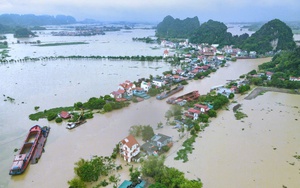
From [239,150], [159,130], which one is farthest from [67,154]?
[239,150]

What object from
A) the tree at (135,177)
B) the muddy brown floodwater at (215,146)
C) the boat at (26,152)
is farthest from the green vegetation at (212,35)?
the tree at (135,177)

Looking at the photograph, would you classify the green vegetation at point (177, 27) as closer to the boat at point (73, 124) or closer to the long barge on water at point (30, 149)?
the boat at point (73, 124)

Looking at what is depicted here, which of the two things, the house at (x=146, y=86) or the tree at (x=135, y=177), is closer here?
the tree at (x=135, y=177)

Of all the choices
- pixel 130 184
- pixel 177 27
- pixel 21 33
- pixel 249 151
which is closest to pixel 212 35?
pixel 177 27

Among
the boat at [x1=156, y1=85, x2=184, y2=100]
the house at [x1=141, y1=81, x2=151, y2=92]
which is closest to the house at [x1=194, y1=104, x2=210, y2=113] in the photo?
the boat at [x1=156, y1=85, x2=184, y2=100]

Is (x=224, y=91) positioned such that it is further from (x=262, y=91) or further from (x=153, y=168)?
(x=153, y=168)
